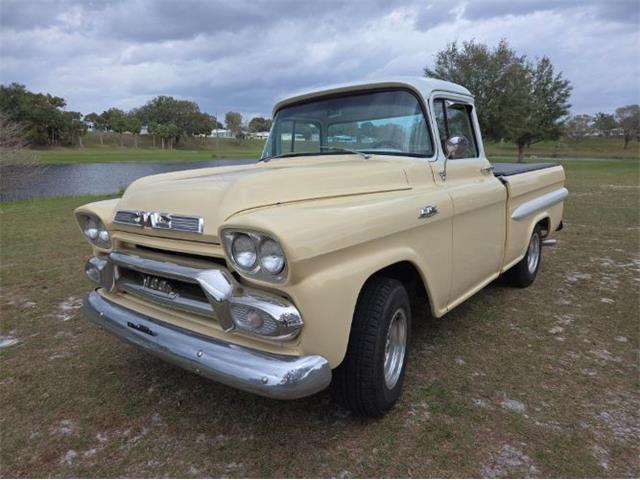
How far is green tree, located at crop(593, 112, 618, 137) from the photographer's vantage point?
71.9 metres

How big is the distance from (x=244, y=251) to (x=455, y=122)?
7.66ft

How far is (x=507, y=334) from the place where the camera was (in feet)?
12.2

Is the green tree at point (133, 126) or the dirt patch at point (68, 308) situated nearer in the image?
the dirt patch at point (68, 308)

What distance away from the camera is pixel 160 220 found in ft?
7.94

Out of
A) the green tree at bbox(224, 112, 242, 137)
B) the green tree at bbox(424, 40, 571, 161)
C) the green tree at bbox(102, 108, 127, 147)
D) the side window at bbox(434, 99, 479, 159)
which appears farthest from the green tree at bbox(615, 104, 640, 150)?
the green tree at bbox(102, 108, 127, 147)

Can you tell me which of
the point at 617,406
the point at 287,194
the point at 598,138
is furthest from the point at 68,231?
the point at 598,138

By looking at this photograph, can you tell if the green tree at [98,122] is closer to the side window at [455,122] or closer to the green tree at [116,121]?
the green tree at [116,121]

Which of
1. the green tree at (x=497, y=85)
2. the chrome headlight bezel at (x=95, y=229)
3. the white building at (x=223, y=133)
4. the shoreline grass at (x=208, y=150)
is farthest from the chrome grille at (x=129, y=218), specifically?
the white building at (x=223, y=133)

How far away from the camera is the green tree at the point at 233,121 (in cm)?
9556

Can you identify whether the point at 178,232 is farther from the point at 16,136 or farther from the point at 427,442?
the point at 16,136

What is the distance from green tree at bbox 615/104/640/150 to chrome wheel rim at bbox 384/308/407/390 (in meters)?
75.3

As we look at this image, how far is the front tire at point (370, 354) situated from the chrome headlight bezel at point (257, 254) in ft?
1.96

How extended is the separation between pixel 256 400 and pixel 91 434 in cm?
90

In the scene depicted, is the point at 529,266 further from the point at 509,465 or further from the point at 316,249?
the point at 316,249
